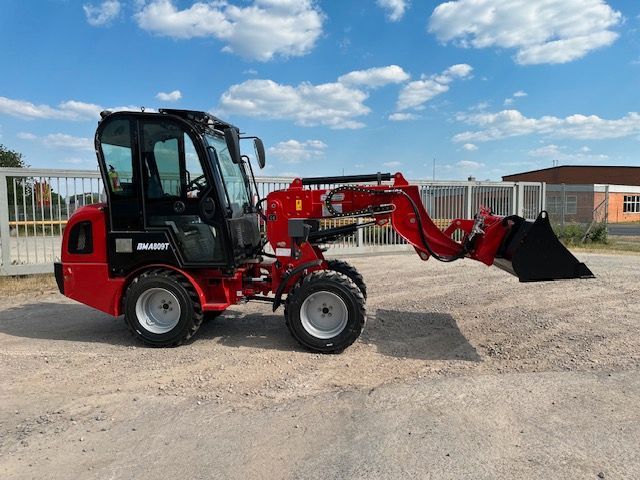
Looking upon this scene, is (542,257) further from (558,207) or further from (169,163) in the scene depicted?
A: (558,207)

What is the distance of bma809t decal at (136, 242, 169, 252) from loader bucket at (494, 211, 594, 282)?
3951mm

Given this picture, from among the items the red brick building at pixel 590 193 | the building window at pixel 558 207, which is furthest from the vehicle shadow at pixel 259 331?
the building window at pixel 558 207

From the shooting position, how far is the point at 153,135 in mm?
5605

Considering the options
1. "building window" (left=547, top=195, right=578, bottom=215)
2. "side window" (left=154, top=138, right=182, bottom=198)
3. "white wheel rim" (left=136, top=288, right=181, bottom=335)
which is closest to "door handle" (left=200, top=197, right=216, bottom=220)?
"side window" (left=154, top=138, right=182, bottom=198)

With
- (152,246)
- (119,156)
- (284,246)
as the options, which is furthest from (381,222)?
(119,156)

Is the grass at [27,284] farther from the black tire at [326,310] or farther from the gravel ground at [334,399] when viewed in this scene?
the black tire at [326,310]

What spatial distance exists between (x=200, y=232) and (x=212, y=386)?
6.24 ft

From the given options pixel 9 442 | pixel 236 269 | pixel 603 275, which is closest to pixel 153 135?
pixel 236 269

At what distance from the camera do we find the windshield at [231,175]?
5941 millimetres

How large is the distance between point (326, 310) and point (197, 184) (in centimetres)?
208

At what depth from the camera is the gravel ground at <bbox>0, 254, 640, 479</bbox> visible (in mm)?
3213

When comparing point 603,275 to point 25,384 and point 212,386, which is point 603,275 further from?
point 25,384

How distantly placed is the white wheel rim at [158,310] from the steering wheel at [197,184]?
48.1 inches

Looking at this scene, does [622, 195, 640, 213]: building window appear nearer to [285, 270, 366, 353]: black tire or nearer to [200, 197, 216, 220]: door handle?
[285, 270, 366, 353]: black tire
